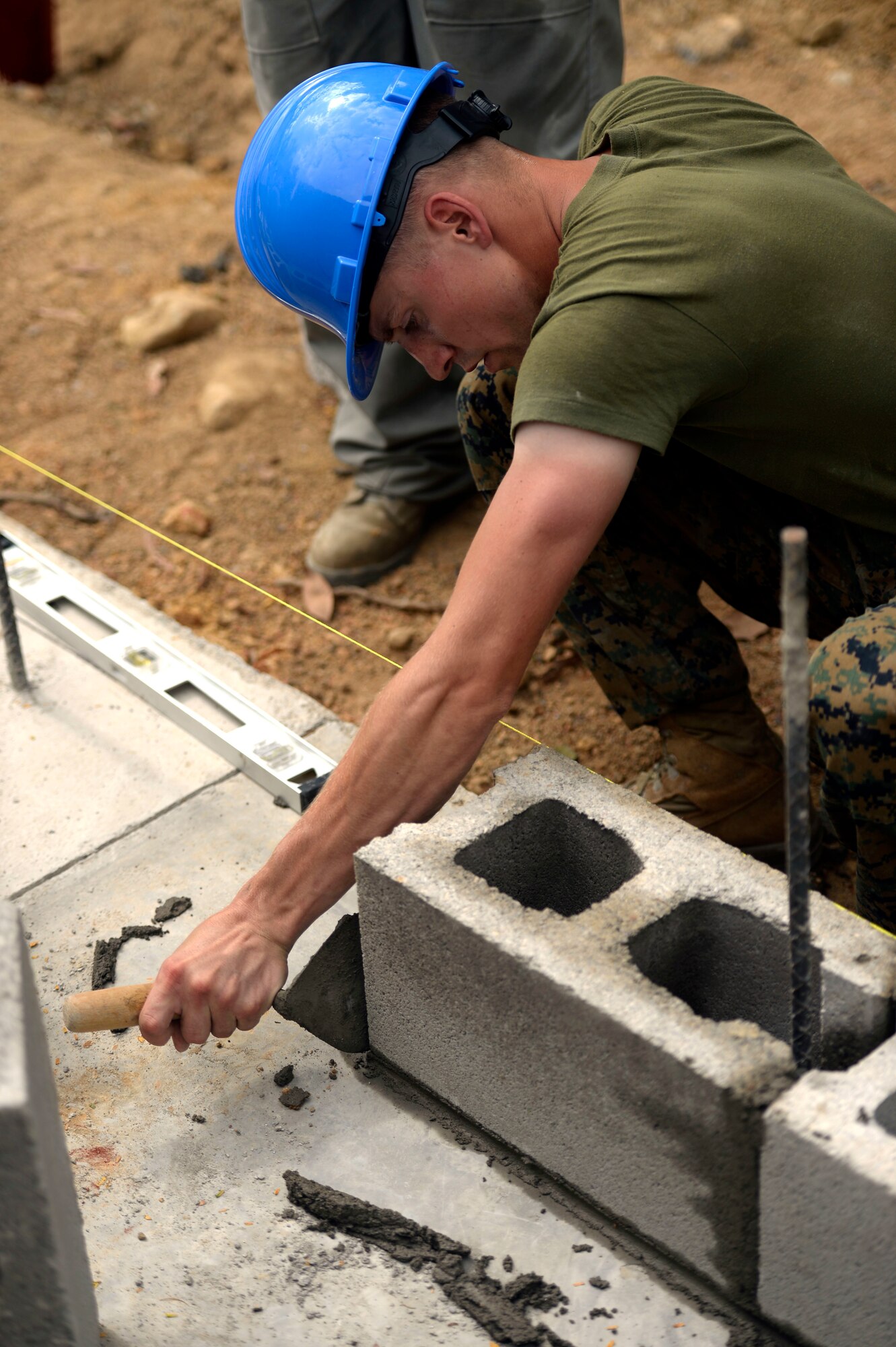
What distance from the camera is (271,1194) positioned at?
204cm

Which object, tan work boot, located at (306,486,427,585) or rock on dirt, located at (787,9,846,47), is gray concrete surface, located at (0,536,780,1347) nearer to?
tan work boot, located at (306,486,427,585)

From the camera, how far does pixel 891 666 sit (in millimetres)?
1931

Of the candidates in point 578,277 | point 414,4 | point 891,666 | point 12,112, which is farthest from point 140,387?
point 891,666

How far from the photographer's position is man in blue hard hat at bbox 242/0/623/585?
3225 mm

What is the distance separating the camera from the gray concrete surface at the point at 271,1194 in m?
1.87

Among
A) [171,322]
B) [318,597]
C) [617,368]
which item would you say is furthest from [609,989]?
[171,322]

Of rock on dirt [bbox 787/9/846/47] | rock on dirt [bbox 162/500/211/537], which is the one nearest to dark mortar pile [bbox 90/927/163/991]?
rock on dirt [bbox 162/500/211/537]

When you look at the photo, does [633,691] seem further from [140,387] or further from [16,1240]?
[140,387]

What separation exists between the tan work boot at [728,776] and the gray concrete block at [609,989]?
0.66m

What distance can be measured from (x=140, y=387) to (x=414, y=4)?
6.38 feet

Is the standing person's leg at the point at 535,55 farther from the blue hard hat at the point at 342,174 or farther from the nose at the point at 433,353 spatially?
the nose at the point at 433,353

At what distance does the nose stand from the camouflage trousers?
0.86 ft

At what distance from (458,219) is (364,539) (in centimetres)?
178

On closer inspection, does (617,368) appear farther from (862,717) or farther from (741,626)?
(741,626)
